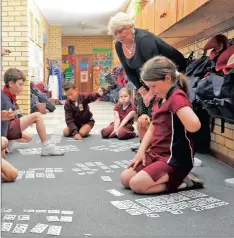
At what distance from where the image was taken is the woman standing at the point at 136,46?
8.23ft

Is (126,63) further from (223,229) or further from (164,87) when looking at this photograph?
(223,229)

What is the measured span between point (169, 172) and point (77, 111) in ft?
8.04

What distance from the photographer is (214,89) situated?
→ 2.16 metres

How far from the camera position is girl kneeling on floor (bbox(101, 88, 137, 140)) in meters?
4.09

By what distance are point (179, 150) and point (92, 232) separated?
2.57 feet

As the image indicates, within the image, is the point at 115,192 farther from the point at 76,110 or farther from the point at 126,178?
the point at 76,110

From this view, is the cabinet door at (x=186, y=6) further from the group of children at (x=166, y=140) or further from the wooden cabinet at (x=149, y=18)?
the wooden cabinet at (x=149, y=18)

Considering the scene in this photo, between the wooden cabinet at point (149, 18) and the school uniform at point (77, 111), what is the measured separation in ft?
3.81

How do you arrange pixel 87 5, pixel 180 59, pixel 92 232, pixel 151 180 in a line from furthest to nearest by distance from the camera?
1. pixel 87 5
2. pixel 180 59
3. pixel 151 180
4. pixel 92 232

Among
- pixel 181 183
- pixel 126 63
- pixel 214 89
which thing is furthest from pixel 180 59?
pixel 181 183

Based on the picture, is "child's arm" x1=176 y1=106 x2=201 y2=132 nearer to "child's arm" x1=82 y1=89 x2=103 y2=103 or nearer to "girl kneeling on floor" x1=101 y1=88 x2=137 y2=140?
"girl kneeling on floor" x1=101 y1=88 x2=137 y2=140

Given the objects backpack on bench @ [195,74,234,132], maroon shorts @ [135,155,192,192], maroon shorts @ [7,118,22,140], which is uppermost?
backpack on bench @ [195,74,234,132]

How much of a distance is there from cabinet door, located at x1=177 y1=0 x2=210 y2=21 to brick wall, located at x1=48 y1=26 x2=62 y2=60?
29.5ft

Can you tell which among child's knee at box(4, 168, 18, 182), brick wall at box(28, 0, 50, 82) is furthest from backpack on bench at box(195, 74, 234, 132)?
brick wall at box(28, 0, 50, 82)
